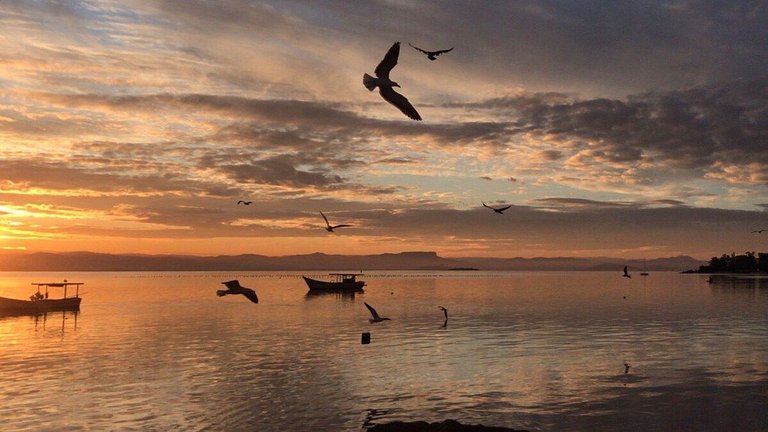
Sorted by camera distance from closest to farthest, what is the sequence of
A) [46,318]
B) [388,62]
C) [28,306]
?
[388,62] → [46,318] → [28,306]

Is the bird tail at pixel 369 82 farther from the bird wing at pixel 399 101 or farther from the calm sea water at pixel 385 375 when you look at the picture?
the calm sea water at pixel 385 375

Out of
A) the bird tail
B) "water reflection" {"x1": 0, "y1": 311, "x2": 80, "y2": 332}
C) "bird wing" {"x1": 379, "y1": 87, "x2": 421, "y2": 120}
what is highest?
the bird tail

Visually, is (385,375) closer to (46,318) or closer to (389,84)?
(389,84)

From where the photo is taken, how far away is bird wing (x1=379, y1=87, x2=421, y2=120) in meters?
13.2

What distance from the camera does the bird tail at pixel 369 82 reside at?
1341 centimetres

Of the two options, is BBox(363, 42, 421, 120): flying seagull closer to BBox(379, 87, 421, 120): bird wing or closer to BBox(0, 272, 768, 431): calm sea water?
BBox(379, 87, 421, 120): bird wing

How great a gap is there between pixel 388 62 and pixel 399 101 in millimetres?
1099

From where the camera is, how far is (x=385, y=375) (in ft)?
138

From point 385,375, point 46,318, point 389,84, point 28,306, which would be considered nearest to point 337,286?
point 28,306

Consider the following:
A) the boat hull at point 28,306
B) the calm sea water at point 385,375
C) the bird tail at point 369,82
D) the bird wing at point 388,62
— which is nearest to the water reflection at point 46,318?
A: the boat hull at point 28,306

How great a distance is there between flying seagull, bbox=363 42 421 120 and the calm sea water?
20.8 metres

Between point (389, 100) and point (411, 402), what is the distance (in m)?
24.3

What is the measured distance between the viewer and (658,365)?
47062 millimetres

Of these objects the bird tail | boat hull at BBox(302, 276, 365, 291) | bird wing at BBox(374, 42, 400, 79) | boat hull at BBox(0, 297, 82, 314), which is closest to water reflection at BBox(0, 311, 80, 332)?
boat hull at BBox(0, 297, 82, 314)
